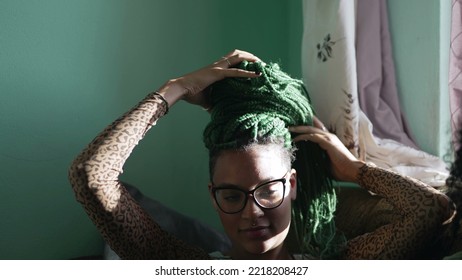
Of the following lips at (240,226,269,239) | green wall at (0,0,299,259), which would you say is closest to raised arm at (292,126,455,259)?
lips at (240,226,269,239)

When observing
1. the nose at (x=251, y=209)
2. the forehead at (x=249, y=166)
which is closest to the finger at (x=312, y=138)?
the forehead at (x=249, y=166)

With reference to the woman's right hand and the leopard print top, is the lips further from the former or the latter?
the woman's right hand

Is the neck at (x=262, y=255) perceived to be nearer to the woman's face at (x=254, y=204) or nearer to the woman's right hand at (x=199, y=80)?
the woman's face at (x=254, y=204)

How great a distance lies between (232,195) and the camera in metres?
1.12

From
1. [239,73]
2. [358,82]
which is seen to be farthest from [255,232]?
[358,82]

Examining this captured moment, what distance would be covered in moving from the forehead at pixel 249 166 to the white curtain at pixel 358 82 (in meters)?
0.35

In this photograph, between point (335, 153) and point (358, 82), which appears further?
point (358, 82)

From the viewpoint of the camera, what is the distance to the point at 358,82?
149cm

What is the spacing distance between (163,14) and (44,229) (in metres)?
0.73

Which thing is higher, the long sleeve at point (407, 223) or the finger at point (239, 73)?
the finger at point (239, 73)

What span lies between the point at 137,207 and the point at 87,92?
52cm

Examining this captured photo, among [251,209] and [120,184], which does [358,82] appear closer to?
[251,209]

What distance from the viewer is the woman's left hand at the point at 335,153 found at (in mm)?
1260

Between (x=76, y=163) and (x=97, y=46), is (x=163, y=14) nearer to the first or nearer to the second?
(x=97, y=46)
